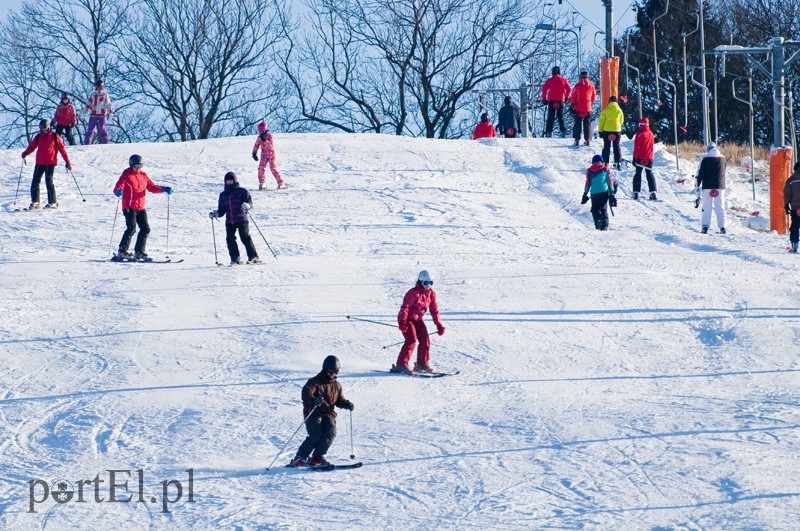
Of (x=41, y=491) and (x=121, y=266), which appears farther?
(x=121, y=266)

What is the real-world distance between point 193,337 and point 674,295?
5.78 m

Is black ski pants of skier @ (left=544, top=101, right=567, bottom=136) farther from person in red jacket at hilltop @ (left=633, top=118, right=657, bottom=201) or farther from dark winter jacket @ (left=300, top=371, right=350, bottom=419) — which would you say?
dark winter jacket @ (left=300, top=371, right=350, bottom=419)

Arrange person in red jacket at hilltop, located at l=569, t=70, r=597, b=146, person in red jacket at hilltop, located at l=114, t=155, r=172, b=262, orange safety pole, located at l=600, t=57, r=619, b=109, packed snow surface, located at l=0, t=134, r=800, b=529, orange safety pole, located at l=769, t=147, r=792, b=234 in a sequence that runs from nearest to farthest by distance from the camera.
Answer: packed snow surface, located at l=0, t=134, r=800, b=529
person in red jacket at hilltop, located at l=114, t=155, r=172, b=262
orange safety pole, located at l=769, t=147, r=792, b=234
person in red jacket at hilltop, located at l=569, t=70, r=597, b=146
orange safety pole, located at l=600, t=57, r=619, b=109

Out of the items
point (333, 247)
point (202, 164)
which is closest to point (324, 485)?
point (333, 247)

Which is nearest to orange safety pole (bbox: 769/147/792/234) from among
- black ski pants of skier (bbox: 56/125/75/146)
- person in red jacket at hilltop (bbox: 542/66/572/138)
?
person in red jacket at hilltop (bbox: 542/66/572/138)

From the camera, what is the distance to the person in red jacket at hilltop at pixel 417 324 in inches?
439

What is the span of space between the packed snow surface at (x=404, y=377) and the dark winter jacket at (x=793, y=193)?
843 millimetres

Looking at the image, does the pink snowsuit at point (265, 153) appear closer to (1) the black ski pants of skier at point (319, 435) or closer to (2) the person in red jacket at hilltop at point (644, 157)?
(2) the person in red jacket at hilltop at point (644, 157)

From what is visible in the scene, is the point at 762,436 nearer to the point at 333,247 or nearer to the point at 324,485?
the point at 324,485

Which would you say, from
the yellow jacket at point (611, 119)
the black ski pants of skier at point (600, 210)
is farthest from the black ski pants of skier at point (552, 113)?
the black ski pants of skier at point (600, 210)

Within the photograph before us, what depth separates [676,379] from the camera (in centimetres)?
1096

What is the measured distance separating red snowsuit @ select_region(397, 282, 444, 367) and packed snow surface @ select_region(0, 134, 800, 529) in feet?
0.94

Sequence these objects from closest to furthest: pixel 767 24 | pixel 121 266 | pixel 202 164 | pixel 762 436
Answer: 1. pixel 762 436
2. pixel 121 266
3. pixel 202 164
4. pixel 767 24

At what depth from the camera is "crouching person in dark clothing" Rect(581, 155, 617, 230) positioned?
1831 centimetres
